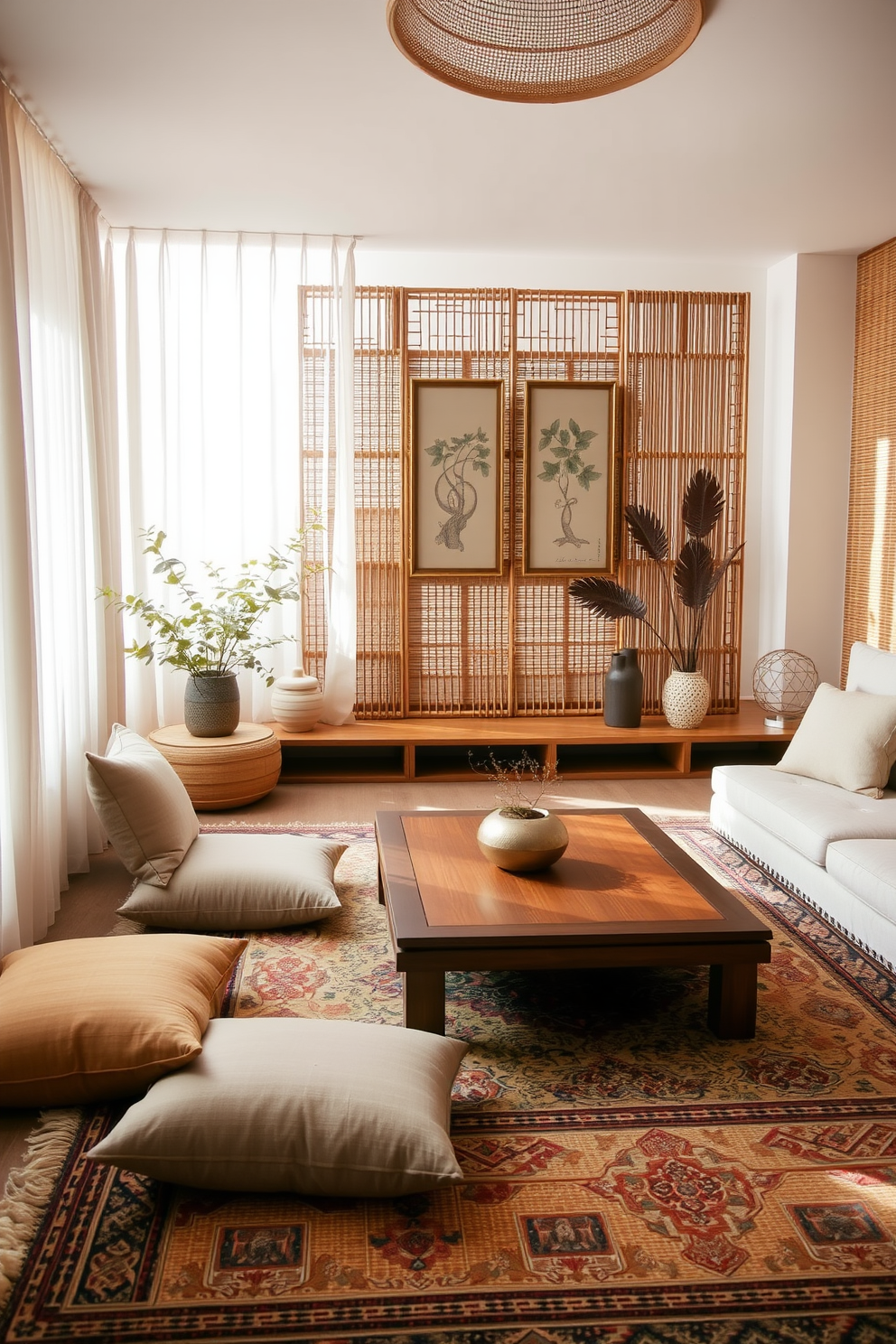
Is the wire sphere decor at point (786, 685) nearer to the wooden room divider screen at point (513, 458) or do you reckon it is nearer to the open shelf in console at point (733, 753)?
the open shelf in console at point (733, 753)

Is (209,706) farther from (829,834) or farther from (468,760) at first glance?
(829,834)

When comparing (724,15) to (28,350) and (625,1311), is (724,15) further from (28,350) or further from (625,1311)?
(625,1311)

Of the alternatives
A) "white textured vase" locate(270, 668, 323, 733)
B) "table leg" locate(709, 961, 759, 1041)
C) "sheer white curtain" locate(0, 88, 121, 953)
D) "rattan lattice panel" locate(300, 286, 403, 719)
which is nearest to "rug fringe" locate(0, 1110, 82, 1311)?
"sheer white curtain" locate(0, 88, 121, 953)

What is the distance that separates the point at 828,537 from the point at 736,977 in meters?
4.10

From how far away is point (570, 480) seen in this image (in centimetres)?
600

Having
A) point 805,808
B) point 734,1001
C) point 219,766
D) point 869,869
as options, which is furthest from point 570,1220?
Result: point 219,766

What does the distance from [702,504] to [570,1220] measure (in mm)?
4392

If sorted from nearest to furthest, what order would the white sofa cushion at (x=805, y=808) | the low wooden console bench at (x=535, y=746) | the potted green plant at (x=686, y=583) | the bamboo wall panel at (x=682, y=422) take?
the white sofa cushion at (x=805, y=808)
the low wooden console bench at (x=535, y=746)
the potted green plant at (x=686, y=583)
the bamboo wall panel at (x=682, y=422)

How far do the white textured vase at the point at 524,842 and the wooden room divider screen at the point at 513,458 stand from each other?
299 centimetres

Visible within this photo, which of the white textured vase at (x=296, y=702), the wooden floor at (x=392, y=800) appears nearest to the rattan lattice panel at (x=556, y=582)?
the wooden floor at (x=392, y=800)

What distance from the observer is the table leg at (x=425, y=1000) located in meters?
2.60

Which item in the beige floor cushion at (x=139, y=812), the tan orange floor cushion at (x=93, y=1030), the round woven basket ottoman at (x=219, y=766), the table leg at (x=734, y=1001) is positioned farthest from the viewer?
the round woven basket ottoman at (x=219, y=766)

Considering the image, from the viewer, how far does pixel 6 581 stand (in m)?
3.34

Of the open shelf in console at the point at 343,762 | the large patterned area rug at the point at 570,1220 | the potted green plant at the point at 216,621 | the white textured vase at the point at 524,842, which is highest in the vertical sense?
the potted green plant at the point at 216,621
